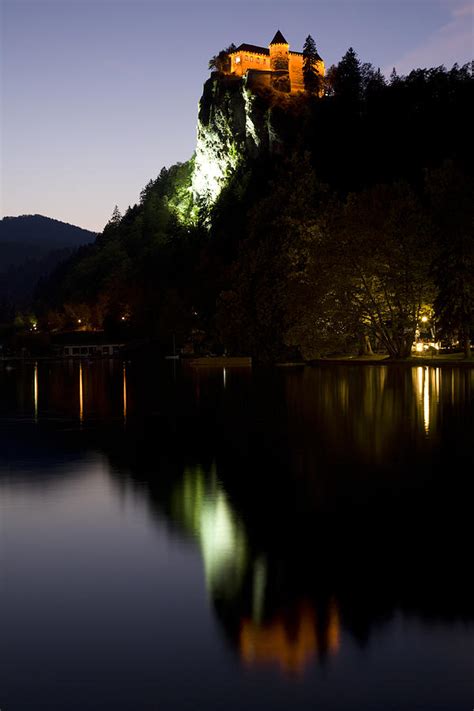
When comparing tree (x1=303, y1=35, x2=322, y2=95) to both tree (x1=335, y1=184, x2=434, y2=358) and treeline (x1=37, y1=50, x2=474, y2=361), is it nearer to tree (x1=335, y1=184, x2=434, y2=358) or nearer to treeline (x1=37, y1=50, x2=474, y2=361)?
treeline (x1=37, y1=50, x2=474, y2=361)

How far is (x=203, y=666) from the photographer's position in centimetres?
618

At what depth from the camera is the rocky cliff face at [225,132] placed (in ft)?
485

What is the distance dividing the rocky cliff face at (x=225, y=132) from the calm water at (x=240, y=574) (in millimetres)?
133186

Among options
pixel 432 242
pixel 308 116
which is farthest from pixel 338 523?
pixel 308 116

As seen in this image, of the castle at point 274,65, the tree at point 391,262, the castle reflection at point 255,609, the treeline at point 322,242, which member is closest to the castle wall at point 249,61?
the castle at point 274,65

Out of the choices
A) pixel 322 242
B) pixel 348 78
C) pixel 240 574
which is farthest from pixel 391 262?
pixel 348 78

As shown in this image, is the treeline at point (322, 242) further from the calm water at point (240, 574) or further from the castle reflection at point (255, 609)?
the castle reflection at point (255, 609)

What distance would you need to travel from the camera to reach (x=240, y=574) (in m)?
8.46

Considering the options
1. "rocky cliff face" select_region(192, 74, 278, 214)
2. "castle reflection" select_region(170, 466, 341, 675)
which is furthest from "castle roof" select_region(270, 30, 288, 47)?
"castle reflection" select_region(170, 466, 341, 675)

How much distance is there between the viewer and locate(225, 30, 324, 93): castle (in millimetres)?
154500

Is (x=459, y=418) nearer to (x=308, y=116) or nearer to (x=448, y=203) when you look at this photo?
(x=448, y=203)

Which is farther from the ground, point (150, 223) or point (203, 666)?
point (150, 223)

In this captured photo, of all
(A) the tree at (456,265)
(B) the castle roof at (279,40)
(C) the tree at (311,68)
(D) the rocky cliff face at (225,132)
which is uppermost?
(B) the castle roof at (279,40)

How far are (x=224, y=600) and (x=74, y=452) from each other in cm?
1113
